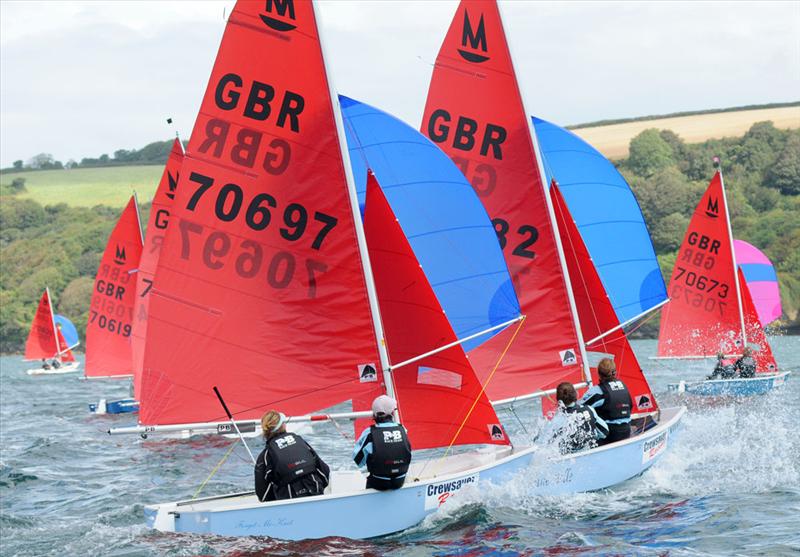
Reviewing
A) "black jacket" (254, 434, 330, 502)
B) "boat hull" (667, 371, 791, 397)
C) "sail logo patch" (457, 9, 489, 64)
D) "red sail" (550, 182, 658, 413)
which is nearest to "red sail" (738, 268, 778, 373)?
"boat hull" (667, 371, 791, 397)

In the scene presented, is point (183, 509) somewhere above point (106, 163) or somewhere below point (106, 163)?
below

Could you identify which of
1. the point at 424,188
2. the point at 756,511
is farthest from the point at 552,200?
the point at 756,511

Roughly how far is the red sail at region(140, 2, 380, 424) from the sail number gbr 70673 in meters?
0.01

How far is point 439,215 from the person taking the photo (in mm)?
13609

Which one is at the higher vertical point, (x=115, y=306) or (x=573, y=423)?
(x=115, y=306)

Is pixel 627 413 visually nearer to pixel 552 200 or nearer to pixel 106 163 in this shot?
pixel 552 200

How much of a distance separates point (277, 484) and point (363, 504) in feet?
2.80

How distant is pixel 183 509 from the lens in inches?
422

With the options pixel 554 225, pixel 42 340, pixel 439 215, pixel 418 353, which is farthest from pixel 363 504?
pixel 42 340

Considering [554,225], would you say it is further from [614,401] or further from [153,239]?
[153,239]

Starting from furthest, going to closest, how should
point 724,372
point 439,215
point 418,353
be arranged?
point 724,372
point 439,215
point 418,353

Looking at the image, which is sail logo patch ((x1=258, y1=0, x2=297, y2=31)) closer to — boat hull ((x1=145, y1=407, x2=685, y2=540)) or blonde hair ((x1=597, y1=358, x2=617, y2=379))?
boat hull ((x1=145, y1=407, x2=685, y2=540))

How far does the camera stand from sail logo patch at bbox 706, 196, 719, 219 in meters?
29.6

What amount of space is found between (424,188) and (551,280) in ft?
10.1
